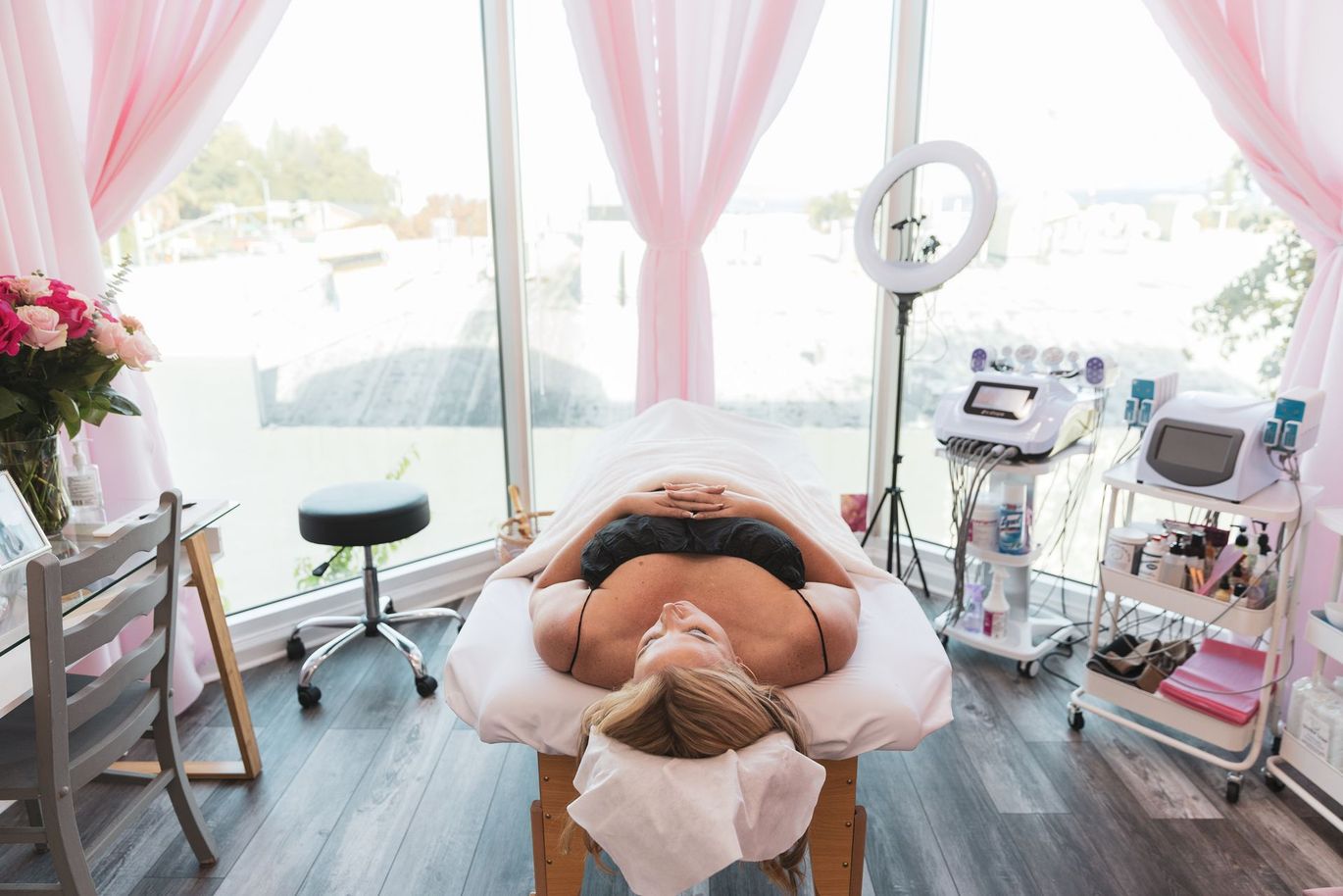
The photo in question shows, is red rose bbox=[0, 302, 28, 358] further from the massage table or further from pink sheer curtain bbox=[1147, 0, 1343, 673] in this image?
pink sheer curtain bbox=[1147, 0, 1343, 673]

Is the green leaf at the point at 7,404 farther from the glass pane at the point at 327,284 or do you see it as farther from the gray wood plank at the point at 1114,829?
the gray wood plank at the point at 1114,829

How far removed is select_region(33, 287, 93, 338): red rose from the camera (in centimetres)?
154

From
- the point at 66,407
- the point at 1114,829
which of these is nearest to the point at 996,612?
the point at 1114,829

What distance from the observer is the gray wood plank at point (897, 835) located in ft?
5.56

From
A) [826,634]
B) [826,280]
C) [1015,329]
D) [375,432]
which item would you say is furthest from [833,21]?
[826,634]

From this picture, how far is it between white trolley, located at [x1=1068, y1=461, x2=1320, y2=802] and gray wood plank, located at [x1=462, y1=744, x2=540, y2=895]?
1.39m

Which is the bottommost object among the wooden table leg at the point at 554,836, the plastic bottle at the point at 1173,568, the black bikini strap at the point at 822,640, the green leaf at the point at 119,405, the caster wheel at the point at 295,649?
the caster wheel at the point at 295,649

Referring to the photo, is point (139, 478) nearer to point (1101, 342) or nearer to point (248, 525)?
point (248, 525)

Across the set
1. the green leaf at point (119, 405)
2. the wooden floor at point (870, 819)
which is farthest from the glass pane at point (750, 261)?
the green leaf at point (119, 405)

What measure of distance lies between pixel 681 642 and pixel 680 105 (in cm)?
198

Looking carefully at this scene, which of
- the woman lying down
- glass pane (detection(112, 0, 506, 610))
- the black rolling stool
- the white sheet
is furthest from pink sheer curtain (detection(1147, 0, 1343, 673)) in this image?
the black rolling stool

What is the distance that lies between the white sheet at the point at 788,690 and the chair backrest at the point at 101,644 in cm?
53

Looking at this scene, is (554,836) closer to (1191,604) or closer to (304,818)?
(304,818)

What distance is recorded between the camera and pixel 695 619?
1390 mm
